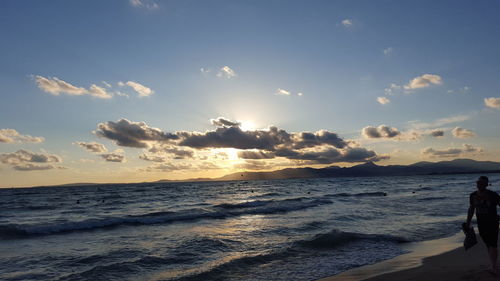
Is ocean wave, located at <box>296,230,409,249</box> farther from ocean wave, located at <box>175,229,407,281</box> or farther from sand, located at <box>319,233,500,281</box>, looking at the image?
sand, located at <box>319,233,500,281</box>

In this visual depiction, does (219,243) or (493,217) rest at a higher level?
(493,217)

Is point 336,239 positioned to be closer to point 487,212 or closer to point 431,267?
point 431,267

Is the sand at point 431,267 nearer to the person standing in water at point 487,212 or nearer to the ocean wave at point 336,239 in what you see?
the person standing in water at point 487,212

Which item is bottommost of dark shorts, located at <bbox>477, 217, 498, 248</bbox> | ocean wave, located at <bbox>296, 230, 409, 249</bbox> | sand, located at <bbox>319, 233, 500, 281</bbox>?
ocean wave, located at <bbox>296, 230, 409, 249</bbox>

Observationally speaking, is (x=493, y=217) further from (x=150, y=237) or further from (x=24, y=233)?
(x=24, y=233)

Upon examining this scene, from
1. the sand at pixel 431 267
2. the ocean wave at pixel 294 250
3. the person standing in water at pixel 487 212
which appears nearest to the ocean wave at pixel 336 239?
the ocean wave at pixel 294 250

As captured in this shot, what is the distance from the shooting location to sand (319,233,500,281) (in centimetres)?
862

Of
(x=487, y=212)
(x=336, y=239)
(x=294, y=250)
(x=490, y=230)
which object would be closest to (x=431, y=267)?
(x=490, y=230)

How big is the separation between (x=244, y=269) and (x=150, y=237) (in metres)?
9.44

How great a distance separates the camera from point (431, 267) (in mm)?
10406

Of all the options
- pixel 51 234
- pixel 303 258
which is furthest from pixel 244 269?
pixel 51 234

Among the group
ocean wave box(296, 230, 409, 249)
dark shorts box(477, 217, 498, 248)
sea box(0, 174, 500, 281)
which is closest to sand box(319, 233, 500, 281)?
sea box(0, 174, 500, 281)

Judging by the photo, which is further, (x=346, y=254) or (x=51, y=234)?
(x=51, y=234)

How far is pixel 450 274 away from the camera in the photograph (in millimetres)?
8734
